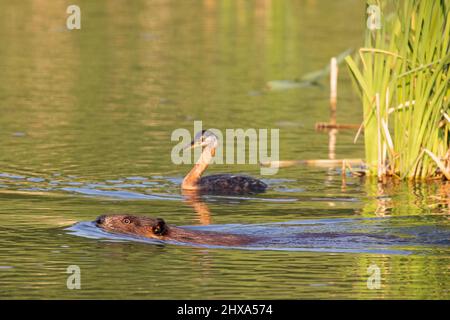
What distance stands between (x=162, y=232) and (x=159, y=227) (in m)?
0.06

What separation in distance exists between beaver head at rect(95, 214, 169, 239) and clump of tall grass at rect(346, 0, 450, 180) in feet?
12.2

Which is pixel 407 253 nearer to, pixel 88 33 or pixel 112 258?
pixel 112 258

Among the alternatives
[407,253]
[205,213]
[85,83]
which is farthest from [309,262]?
[85,83]

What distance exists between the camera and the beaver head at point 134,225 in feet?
34.0

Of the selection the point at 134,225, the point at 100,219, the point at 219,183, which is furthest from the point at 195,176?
the point at 134,225

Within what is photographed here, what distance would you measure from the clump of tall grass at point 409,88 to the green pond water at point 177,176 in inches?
13.4

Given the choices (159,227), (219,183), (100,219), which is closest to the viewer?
(159,227)

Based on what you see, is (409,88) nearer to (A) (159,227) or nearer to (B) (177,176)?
(B) (177,176)

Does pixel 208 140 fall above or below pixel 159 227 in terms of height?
above

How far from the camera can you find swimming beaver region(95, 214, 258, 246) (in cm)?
1037

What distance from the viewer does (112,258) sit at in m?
9.73

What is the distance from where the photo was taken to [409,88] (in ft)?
44.2

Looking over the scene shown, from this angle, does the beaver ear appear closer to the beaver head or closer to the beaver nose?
the beaver head

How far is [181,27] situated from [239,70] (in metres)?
6.22
